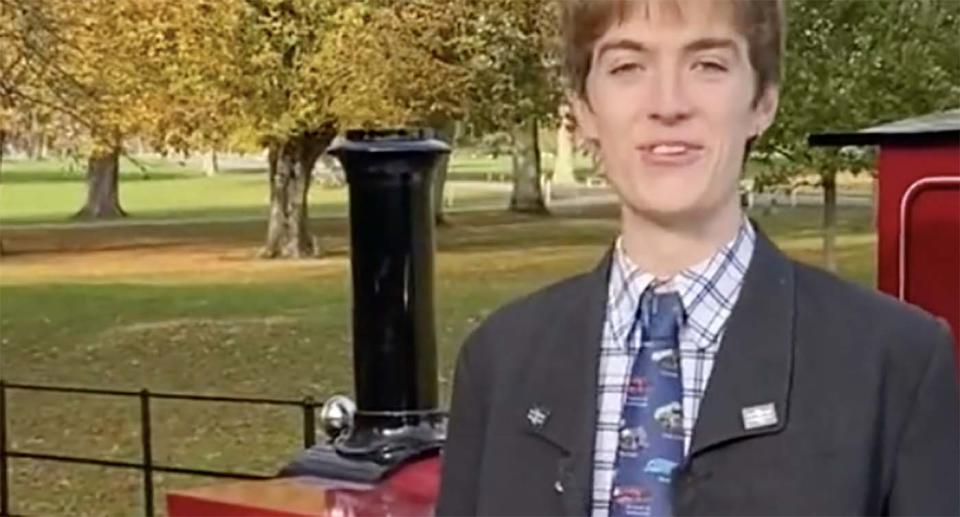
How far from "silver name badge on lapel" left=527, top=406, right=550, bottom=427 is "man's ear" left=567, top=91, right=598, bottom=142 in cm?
17

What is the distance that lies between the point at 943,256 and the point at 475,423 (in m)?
1.39

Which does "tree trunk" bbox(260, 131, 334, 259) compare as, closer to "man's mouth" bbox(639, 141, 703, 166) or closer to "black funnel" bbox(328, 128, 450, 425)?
"black funnel" bbox(328, 128, 450, 425)

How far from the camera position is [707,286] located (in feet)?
3.75

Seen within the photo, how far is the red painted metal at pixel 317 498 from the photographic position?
7.78ft

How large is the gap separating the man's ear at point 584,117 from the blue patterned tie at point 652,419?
112mm

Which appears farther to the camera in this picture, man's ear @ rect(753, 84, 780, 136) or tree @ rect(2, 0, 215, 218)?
tree @ rect(2, 0, 215, 218)

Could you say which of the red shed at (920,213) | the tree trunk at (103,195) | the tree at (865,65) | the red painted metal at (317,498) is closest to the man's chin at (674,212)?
the red painted metal at (317,498)

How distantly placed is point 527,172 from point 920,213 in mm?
9672

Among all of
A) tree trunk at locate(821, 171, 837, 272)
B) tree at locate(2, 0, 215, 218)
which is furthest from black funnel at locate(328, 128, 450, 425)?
tree trunk at locate(821, 171, 837, 272)

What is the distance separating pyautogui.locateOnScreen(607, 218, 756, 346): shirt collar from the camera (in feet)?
3.74

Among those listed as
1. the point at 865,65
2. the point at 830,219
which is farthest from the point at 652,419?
the point at 830,219

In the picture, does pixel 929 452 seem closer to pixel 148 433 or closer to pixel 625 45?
pixel 625 45

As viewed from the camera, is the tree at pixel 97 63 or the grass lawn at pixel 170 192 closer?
the tree at pixel 97 63

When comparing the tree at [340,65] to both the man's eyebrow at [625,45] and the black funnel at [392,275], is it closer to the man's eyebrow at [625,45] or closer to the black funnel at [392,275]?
the black funnel at [392,275]
